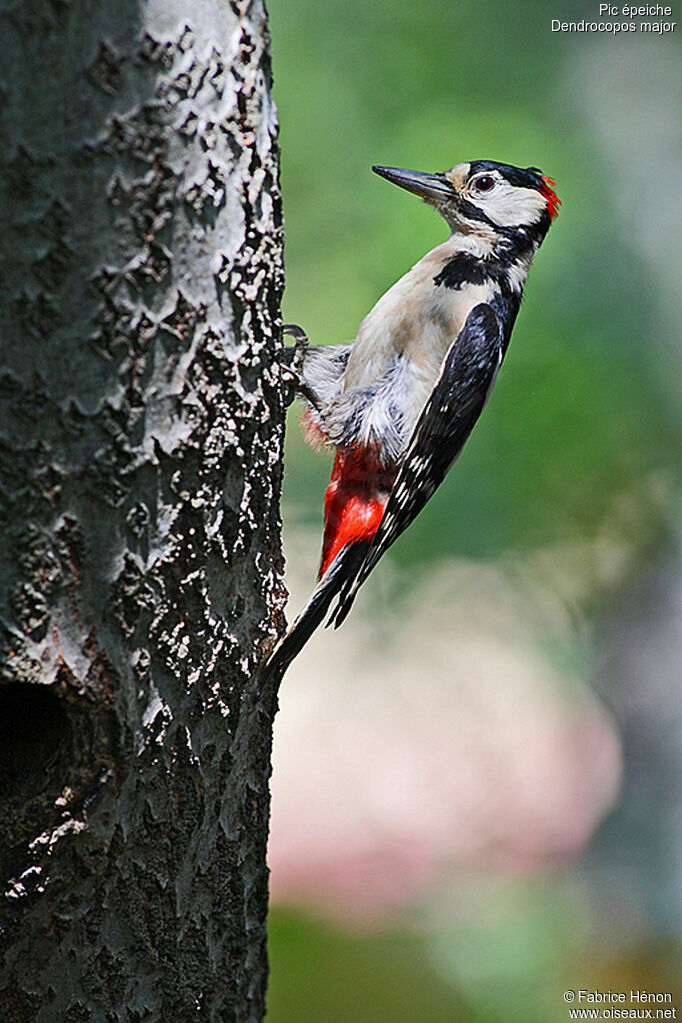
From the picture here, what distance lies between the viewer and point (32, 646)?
115cm

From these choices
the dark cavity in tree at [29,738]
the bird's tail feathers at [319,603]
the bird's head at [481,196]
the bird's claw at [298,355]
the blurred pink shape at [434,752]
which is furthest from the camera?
the blurred pink shape at [434,752]

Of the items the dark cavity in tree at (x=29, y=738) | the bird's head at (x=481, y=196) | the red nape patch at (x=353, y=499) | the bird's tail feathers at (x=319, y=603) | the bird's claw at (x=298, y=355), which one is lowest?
the dark cavity in tree at (x=29, y=738)

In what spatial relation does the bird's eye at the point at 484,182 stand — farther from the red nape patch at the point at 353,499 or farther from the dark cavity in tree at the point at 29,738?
the dark cavity in tree at the point at 29,738

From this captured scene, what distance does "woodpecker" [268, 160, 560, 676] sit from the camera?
2082 mm

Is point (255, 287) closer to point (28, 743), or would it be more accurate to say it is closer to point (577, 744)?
point (28, 743)

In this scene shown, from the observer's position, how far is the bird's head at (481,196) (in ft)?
7.85

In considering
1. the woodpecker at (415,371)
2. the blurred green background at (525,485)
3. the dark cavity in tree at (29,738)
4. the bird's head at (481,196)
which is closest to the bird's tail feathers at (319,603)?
the woodpecker at (415,371)

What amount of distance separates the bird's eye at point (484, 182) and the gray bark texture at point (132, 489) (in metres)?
1.18

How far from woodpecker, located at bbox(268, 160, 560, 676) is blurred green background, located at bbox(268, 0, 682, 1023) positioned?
0.60 metres

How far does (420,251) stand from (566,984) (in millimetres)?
2391

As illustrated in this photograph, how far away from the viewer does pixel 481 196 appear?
2.39 metres

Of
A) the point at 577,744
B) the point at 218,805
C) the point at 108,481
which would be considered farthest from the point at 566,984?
the point at 108,481

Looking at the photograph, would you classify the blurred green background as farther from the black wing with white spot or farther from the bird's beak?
the black wing with white spot

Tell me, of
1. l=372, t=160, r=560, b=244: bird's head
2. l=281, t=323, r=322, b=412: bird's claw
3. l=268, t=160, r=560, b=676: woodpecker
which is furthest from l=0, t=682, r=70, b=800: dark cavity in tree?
l=372, t=160, r=560, b=244: bird's head
